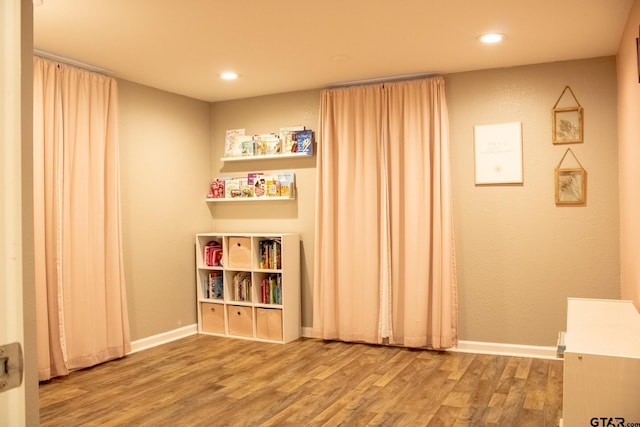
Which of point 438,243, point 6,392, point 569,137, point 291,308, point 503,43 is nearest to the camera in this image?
point 6,392

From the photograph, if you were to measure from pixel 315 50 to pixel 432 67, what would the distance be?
1.11m

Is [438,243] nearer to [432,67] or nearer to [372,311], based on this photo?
[372,311]

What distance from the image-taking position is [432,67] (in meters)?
4.38

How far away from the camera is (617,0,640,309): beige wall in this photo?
305 cm

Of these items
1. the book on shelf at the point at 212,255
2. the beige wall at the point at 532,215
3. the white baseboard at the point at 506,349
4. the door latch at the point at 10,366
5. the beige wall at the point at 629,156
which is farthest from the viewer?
the book on shelf at the point at 212,255

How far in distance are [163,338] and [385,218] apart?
7.94 ft

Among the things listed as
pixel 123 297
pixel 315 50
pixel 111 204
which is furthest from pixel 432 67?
pixel 123 297

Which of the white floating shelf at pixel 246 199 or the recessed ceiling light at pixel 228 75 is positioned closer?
the recessed ceiling light at pixel 228 75

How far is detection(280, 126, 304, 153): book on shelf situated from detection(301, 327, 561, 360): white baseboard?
2.41m

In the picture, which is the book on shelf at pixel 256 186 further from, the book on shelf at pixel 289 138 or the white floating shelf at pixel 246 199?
the book on shelf at pixel 289 138

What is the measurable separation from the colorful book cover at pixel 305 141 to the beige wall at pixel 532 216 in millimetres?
1355

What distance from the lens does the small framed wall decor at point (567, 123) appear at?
4.16 meters

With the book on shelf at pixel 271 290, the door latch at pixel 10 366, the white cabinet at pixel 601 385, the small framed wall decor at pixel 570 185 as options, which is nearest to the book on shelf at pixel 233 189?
the book on shelf at pixel 271 290

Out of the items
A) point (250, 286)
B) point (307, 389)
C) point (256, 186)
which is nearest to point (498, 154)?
point (256, 186)
